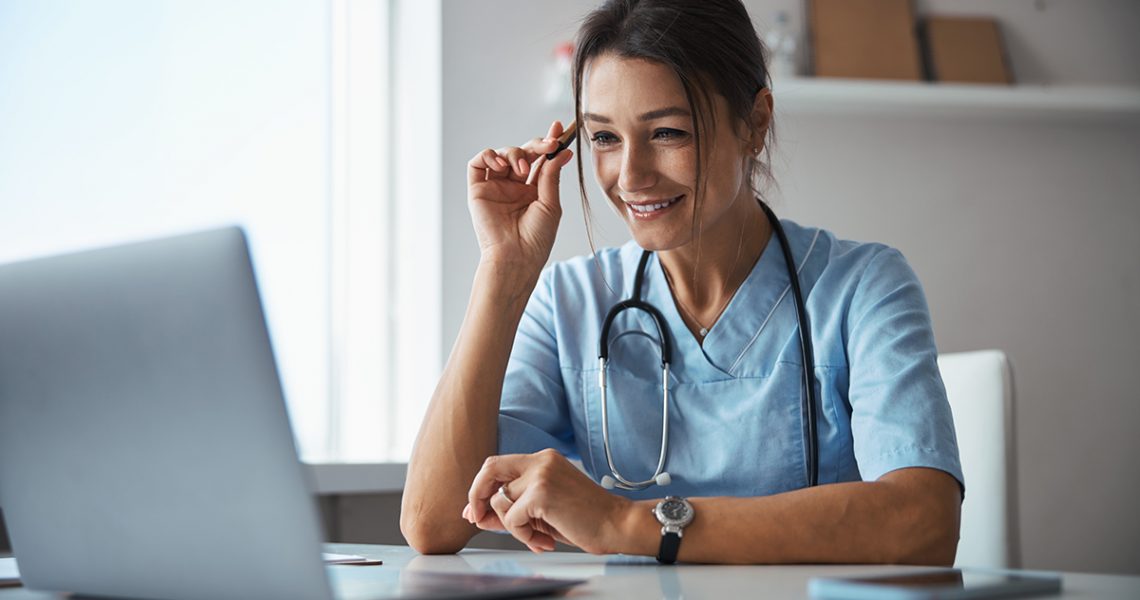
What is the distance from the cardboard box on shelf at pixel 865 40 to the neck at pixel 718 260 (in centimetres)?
124

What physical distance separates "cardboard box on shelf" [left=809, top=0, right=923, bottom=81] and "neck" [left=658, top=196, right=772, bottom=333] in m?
1.24

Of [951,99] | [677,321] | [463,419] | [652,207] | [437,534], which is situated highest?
[951,99]

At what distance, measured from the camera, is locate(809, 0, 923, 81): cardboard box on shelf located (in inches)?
103

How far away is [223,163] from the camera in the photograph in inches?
94.1

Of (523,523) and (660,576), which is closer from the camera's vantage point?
(660,576)

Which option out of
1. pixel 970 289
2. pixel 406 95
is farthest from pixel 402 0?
pixel 970 289

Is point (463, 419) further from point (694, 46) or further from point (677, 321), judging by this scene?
point (694, 46)

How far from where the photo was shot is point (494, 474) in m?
1.04

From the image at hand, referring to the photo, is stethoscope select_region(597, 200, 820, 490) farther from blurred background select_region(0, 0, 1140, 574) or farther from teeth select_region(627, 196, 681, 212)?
blurred background select_region(0, 0, 1140, 574)

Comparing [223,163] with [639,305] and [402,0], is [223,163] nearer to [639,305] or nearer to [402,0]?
[402,0]

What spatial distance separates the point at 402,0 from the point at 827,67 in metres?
1.05

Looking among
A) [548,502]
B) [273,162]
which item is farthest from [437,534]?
[273,162]

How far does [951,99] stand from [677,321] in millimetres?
1479

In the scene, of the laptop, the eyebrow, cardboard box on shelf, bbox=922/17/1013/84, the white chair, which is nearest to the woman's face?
the eyebrow
